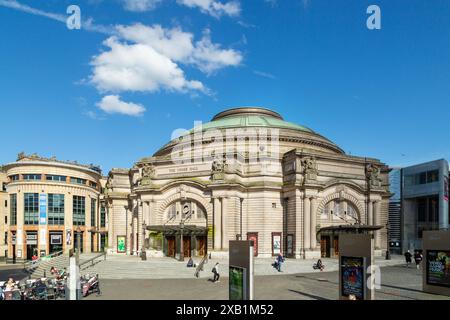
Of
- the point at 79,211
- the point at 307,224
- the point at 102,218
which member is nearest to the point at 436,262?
the point at 307,224

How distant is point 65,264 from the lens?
48.4m

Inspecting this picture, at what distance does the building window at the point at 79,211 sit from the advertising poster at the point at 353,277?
72247mm

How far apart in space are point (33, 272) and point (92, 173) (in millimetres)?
42824

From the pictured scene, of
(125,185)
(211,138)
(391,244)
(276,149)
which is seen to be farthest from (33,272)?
(391,244)

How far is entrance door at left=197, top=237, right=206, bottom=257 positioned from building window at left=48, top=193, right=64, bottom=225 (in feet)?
127

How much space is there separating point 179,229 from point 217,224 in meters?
5.10

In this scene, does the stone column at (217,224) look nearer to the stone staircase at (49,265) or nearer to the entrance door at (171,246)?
the entrance door at (171,246)

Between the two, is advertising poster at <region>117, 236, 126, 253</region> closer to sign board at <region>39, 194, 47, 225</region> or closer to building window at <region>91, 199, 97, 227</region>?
sign board at <region>39, 194, 47, 225</region>

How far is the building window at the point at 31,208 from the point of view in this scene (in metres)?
78.4

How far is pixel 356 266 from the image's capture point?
2086 centimetres

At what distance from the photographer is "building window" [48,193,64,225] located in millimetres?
79750

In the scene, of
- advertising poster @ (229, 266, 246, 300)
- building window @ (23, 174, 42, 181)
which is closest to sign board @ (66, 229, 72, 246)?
building window @ (23, 174, 42, 181)

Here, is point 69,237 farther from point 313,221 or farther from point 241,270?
point 241,270

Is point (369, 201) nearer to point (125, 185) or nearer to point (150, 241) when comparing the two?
point (150, 241)
